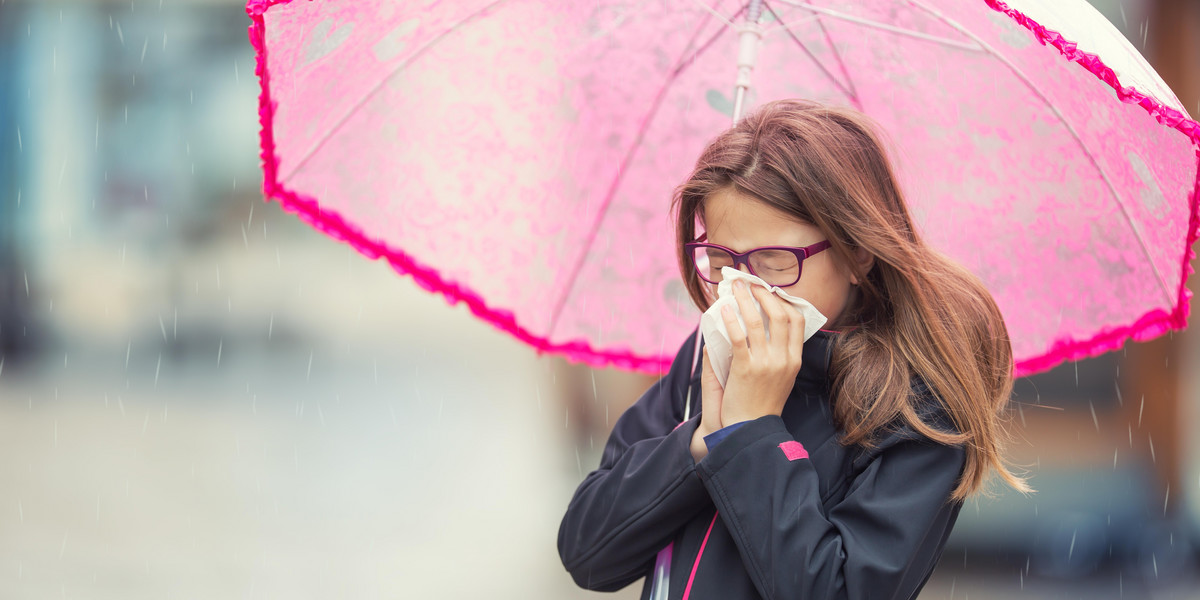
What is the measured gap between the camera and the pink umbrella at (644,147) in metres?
2.09

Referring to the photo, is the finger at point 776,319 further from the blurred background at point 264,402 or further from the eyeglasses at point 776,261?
the blurred background at point 264,402

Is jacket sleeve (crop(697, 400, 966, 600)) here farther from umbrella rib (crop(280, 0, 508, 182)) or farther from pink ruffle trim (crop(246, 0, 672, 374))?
umbrella rib (crop(280, 0, 508, 182))

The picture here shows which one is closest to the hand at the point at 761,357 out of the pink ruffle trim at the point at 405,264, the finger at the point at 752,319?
the finger at the point at 752,319

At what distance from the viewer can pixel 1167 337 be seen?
16.0 feet

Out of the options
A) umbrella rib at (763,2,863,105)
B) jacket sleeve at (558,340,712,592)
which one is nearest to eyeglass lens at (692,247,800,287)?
jacket sleeve at (558,340,712,592)

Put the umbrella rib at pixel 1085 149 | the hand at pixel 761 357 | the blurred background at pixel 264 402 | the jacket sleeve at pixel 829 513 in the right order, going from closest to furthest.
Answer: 1. the jacket sleeve at pixel 829 513
2. the hand at pixel 761 357
3. the umbrella rib at pixel 1085 149
4. the blurred background at pixel 264 402

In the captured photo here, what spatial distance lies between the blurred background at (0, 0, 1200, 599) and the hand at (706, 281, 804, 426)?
5.63 feet

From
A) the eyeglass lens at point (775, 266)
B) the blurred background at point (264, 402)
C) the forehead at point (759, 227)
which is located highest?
the forehead at point (759, 227)

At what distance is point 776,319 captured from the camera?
1.59 m

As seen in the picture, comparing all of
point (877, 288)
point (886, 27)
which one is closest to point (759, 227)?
point (877, 288)

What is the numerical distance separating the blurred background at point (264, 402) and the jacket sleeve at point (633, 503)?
1.63 metres

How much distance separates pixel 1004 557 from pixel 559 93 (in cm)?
400

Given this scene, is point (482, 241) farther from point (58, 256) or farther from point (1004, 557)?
point (58, 256)

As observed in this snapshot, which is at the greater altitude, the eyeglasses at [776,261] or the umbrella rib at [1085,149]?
the umbrella rib at [1085,149]
